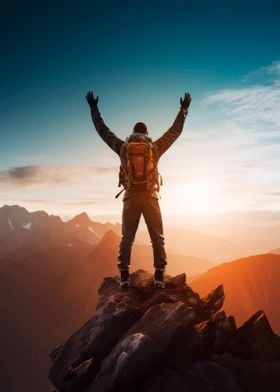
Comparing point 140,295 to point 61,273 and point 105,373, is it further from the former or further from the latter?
point 61,273

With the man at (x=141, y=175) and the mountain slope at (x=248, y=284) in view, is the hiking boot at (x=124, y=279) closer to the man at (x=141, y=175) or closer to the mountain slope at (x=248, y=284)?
the man at (x=141, y=175)

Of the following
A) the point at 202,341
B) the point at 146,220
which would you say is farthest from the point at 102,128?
the point at 202,341

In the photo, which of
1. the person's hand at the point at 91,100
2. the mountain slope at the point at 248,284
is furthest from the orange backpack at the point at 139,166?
the mountain slope at the point at 248,284

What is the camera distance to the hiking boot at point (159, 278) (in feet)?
34.1

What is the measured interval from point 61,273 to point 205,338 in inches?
5383

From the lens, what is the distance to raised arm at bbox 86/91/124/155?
1008 centimetres

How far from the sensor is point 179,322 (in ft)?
29.8

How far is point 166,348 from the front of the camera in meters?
8.66

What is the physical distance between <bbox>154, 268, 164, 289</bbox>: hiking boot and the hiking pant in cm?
28

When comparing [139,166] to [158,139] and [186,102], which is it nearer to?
[158,139]

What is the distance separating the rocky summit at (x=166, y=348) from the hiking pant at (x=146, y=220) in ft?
5.10

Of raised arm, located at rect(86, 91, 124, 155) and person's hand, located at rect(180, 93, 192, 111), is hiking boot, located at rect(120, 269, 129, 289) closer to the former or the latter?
raised arm, located at rect(86, 91, 124, 155)

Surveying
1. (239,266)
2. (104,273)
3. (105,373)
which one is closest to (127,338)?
(105,373)

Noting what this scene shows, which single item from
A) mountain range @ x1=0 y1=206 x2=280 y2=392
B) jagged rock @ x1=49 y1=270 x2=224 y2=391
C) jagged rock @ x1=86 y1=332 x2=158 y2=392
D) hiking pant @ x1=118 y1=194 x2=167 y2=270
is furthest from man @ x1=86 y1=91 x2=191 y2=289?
mountain range @ x1=0 y1=206 x2=280 y2=392
